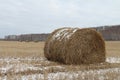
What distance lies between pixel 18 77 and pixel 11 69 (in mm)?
1534

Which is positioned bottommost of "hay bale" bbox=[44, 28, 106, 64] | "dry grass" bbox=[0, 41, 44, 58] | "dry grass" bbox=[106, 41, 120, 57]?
"dry grass" bbox=[106, 41, 120, 57]

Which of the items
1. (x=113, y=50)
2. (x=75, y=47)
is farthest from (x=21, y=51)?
(x=75, y=47)

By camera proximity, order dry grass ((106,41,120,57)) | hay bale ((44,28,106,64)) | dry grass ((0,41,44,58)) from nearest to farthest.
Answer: hay bale ((44,28,106,64)), dry grass ((0,41,44,58)), dry grass ((106,41,120,57))

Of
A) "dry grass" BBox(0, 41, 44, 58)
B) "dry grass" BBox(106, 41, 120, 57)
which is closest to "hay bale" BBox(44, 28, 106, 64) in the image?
"dry grass" BBox(0, 41, 44, 58)

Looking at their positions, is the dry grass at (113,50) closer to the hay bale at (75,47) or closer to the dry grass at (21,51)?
the dry grass at (21,51)

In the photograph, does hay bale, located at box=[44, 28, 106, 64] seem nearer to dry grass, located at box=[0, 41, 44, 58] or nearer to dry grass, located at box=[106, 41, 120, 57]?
dry grass, located at box=[0, 41, 44, 58]

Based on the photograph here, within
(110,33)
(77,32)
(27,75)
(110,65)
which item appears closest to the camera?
(27,75)

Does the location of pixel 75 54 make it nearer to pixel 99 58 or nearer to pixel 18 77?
pixel 99 58

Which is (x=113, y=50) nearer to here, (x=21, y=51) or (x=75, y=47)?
(x=21, y=51)

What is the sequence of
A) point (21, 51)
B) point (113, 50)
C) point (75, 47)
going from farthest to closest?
point (113, 50) → point (21, 51) → point (75, 47)

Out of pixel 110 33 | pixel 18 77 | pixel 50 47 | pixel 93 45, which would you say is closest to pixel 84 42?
pixel 93 45

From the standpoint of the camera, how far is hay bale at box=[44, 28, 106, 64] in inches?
517

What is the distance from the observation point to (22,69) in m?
10.6

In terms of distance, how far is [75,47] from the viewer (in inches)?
528
